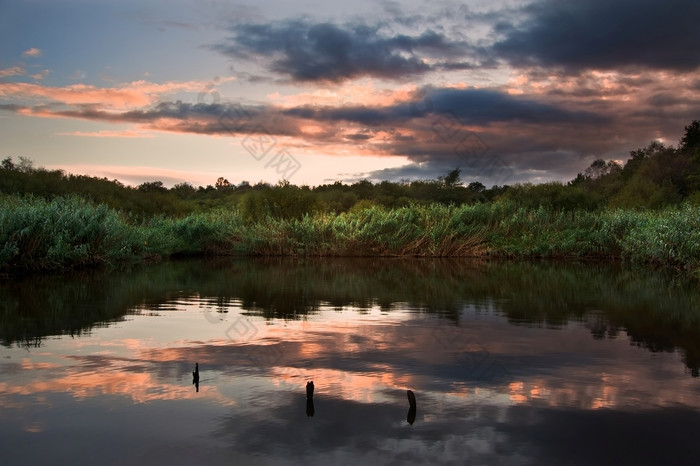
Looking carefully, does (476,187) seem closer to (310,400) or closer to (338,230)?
(338,230)

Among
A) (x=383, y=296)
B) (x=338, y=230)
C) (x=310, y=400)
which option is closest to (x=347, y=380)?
(x=310, y=400)

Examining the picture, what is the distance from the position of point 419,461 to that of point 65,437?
265 centimetres

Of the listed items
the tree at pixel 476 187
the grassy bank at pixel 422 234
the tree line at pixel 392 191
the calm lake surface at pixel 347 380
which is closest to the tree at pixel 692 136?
the tree line at pixel 392 191

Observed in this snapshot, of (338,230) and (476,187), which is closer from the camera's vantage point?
(338,230)

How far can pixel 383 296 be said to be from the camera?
14094mm

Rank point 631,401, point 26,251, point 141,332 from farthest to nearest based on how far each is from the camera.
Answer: point 26,251, point 141,332, point 631,401

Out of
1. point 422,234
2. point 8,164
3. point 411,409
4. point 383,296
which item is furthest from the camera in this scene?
point 8,164

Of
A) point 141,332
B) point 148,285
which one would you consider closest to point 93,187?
point 148,285

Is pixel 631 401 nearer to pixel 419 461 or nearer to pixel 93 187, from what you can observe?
pixel 419 461

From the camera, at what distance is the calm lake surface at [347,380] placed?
4723 mm

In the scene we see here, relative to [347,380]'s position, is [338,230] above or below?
above

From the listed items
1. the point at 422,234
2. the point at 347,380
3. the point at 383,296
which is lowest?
the point at 347,380

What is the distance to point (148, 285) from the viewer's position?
16.0m

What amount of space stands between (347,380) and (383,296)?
7.64 meters
